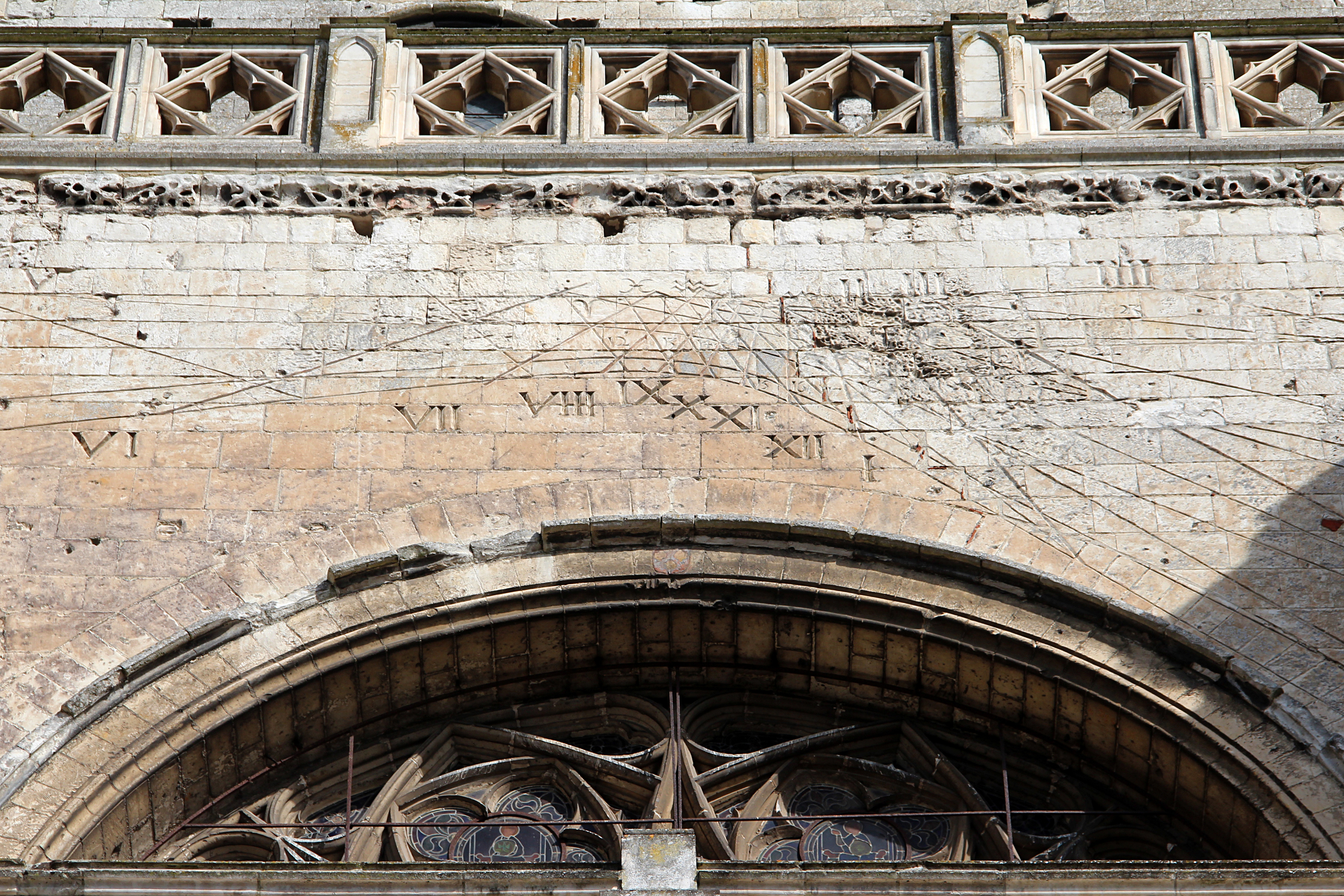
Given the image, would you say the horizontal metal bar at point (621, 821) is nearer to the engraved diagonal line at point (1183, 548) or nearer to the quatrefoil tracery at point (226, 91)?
the engraved diagonal line at point (1183, 548)

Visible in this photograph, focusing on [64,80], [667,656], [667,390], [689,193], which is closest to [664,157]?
[689,193]

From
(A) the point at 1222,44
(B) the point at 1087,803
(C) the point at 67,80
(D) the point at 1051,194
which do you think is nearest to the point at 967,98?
(D) the point at 1051,194

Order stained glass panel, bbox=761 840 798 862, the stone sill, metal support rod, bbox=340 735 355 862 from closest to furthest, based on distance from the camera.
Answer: metal support rod, bbox=340 735 355 862, stained glass panel, bbox=761 840 798 862, the stone sill

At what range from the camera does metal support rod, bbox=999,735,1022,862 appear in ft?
29.4

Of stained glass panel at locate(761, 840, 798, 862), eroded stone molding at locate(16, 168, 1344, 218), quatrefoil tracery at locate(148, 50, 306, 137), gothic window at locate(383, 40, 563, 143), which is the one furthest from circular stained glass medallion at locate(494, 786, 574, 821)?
quatrefoil tracery at locate(148, 50, 306, 137)

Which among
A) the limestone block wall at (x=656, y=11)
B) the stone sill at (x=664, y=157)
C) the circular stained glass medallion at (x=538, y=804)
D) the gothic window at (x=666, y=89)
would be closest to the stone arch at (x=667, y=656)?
the circular stained glass medallion at (x=538, y=804)

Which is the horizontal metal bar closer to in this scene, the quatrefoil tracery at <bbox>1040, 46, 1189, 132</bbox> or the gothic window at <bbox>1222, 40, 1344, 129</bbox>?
the quatrefoil tracery at <bbox>1040, 46, 1189, 132</bbox>

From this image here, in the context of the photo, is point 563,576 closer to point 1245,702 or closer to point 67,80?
point 1245,702

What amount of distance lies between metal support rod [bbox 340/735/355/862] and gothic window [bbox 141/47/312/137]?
139 inches

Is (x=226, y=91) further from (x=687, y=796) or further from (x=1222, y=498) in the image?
(x=1222, y=498)

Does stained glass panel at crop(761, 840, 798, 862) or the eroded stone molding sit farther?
the eroded stone molding

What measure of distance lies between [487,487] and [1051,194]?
3380 mm

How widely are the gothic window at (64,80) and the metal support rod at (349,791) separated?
152 inches

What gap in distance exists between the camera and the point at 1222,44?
1148 centimetres
